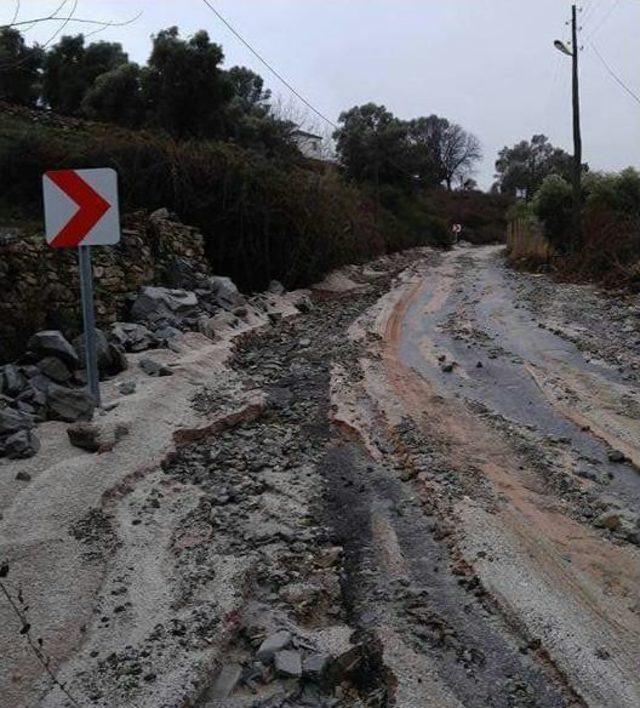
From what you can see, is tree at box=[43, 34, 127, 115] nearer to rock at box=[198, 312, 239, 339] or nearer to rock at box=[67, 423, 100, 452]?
rock at box=[198, 312, 239, 339]

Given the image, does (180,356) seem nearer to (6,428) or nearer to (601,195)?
(6,428)

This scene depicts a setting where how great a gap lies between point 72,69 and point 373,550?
28.8 m

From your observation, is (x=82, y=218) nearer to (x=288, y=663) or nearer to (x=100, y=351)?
(x=100, y=351)

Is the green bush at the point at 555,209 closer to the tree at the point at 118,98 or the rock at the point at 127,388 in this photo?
the tree at the point at 118,98

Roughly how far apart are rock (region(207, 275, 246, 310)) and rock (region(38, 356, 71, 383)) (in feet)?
15.4

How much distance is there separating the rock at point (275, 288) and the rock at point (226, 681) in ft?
35.7

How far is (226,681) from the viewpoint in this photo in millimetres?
2904

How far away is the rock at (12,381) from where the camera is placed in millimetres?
5531

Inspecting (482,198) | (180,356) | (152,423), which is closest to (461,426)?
(152,423)

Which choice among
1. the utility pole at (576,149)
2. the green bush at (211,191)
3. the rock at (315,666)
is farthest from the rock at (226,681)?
the utility pole at (576,149)

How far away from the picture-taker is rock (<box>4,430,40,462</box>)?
15.3 ft

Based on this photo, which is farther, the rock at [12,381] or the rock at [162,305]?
the rock at [162,305]

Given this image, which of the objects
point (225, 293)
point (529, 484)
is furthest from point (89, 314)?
point (225, 293)

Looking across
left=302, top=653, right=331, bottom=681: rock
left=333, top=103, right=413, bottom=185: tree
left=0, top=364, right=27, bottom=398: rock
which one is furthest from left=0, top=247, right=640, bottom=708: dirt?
left=333, top=103, right=413, bottom=185: tree
